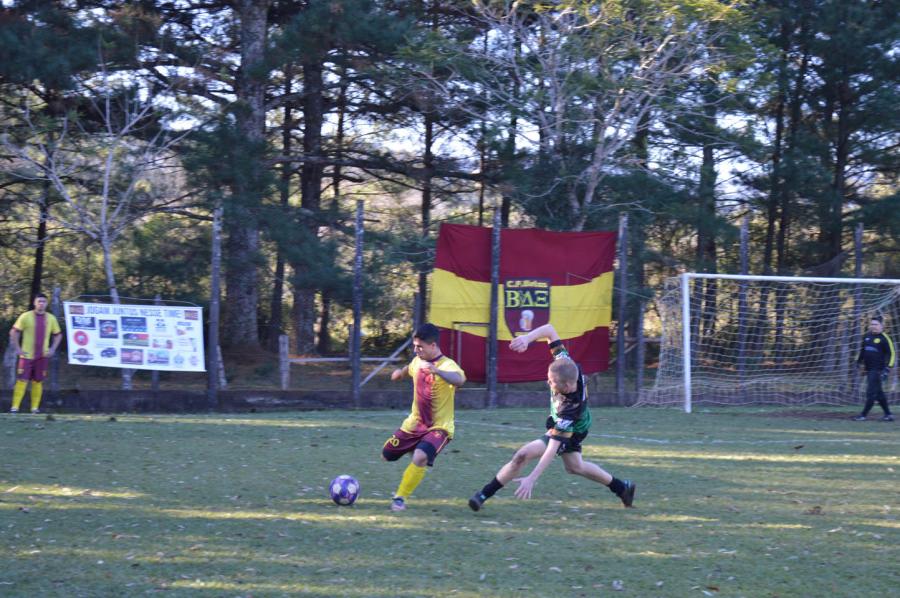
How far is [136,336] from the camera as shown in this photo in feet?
52.1

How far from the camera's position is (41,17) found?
18.9 meters

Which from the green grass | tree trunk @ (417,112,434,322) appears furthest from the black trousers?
tree trunk @ (417,112,434,322)

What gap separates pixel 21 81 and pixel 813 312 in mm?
16170

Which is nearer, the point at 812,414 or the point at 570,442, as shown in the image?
the point at 570,442

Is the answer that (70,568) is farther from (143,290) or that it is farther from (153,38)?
(153,38)

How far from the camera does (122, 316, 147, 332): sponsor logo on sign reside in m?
15.9

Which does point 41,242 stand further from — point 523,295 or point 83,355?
point 523,295

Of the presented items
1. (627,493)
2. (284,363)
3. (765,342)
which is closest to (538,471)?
(627,493)

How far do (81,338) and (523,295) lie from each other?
760cm

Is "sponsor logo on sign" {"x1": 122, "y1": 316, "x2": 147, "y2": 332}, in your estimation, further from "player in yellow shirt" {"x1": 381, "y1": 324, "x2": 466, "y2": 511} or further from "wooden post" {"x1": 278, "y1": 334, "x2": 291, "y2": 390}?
"player in yellow shirt" {"x1": 381, "y1": 324, "x2": 466, "y2": 511}

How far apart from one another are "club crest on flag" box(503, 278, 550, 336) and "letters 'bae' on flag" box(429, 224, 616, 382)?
18 millimetres

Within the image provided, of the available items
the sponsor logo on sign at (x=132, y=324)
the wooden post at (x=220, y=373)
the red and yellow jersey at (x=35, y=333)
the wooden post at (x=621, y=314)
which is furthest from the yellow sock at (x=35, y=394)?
the wooden post at (x=621, y=314)

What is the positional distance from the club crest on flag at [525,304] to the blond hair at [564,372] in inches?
401

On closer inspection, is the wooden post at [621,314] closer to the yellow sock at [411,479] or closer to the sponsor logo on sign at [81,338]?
the sponsor logo on sign at [81,338]
